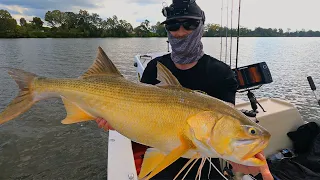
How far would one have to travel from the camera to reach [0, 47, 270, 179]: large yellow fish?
66.7 inches

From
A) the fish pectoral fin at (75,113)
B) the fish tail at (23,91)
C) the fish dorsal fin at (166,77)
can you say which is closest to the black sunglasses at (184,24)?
the fish dorsal fin at (166,77)

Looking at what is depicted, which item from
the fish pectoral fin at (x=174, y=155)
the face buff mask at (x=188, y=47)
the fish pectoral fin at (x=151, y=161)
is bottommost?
the fish pectoral fin at (x=151, y=161)

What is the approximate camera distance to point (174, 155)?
1.68m

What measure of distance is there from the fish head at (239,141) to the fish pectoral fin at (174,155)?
151mm

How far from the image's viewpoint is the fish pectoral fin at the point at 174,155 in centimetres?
166

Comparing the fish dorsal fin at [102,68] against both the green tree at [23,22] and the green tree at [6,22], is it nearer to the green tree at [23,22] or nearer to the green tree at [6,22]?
the green tree at [6,22]

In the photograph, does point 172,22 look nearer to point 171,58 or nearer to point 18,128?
point 171,58

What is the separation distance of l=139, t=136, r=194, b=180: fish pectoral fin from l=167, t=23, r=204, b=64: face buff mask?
135 centimetres

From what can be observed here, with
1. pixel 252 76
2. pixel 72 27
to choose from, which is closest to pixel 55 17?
pixel 72 27

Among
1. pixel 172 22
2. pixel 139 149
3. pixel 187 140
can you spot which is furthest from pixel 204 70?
pixel 139 149

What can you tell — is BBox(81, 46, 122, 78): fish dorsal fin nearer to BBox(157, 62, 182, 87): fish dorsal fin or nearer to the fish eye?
BBox(157, 62, 182, 87): fish dorsal fin

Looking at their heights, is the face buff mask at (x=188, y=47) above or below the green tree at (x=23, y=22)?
→ below

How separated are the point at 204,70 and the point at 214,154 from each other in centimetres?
140

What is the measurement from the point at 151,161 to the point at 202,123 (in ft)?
1.45
